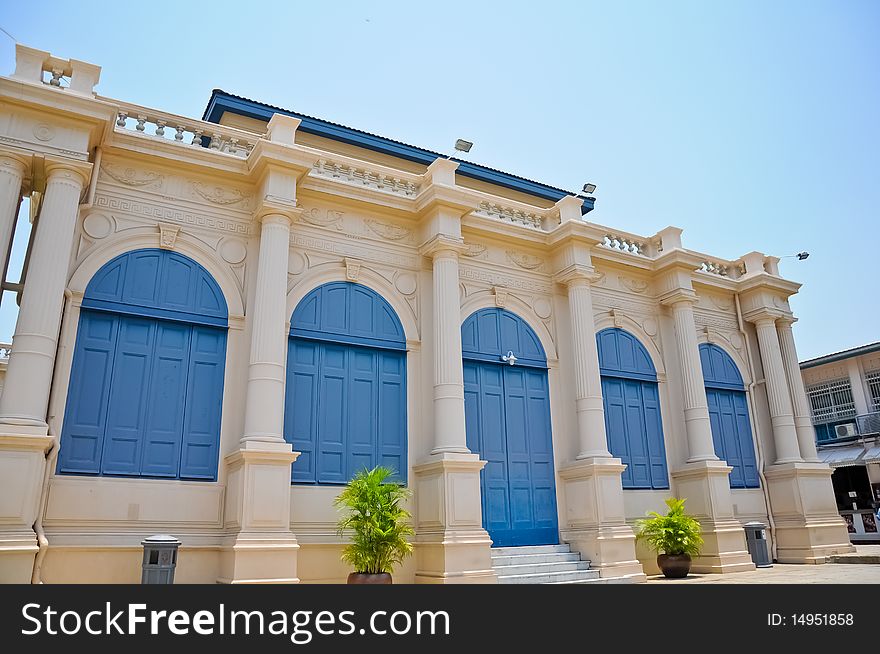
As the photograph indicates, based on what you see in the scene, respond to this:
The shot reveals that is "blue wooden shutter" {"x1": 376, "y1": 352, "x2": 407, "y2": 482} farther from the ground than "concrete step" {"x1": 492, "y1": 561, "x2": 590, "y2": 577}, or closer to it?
farther from the ground

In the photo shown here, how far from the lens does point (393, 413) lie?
11117 millimetres

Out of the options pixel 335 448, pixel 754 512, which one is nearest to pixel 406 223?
pixel 335 448

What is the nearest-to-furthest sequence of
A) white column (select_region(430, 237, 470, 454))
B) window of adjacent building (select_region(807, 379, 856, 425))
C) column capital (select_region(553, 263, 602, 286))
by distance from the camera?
white column (select_region(430, 237, 470, 454)) → column capital (select_region(553, 263, 602, 286)) → window of adjacent building (select_region(807, 379, 856, 425))

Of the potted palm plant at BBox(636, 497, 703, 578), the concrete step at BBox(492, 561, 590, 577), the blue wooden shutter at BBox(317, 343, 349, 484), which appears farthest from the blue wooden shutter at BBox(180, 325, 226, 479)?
the potted palm plant at BBox(636, 497, 703, 578)

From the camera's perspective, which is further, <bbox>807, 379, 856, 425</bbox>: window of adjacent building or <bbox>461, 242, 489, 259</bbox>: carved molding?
<bbox>807, 379, 856, 425</bbox>: window of adjacent building

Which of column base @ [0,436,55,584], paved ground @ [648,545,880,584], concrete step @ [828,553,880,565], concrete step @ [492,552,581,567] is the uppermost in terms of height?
column base @ [0,436,55,584]

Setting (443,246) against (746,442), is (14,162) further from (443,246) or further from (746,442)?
(746,442)

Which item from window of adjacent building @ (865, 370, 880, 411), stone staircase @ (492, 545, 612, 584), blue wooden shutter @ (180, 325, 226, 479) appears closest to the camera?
blue wooden shutter @ (180, 325, 226, 479)

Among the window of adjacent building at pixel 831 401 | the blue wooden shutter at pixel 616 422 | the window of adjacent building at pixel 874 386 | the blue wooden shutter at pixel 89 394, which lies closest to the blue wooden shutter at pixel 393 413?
the blue wooden shutter at pixel 89 394

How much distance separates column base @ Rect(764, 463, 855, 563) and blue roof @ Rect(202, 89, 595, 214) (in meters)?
8.20

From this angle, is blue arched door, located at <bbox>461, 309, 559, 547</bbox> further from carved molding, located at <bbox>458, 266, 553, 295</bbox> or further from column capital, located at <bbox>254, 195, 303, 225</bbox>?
column capital, located at <bbox>254, 195, 303, 225</bbox>

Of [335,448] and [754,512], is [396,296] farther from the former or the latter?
[754,512]

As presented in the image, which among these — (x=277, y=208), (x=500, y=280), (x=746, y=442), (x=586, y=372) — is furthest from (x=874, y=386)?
(x=277, y=208)

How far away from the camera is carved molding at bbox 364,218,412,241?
12.0 metres
